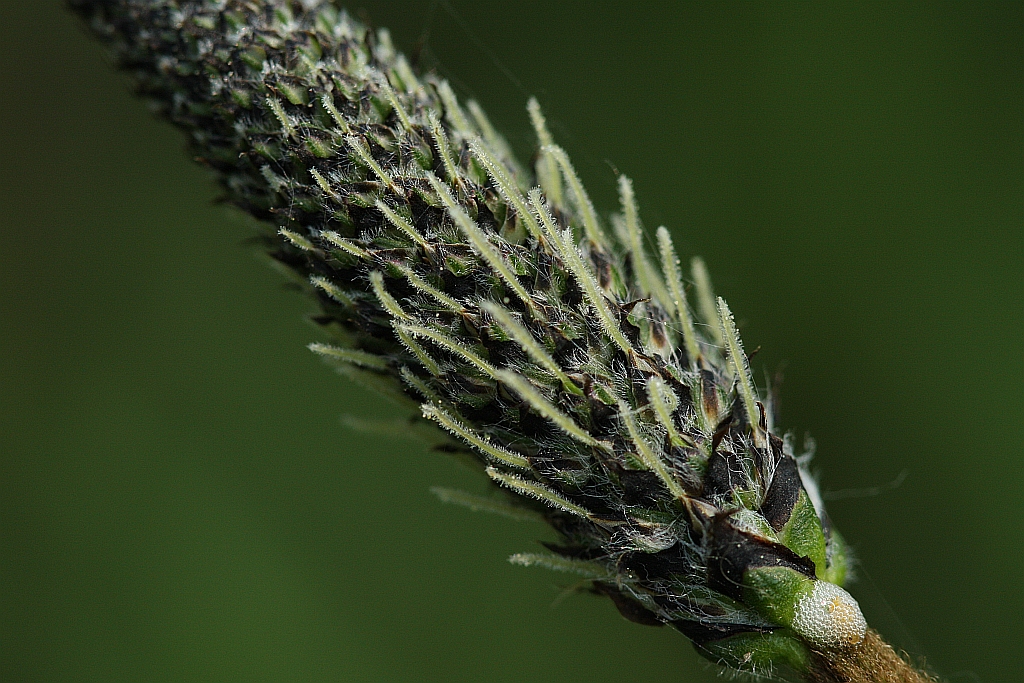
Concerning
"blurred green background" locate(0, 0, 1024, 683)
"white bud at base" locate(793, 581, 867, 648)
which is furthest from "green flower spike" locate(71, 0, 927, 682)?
"blurred green background" locate(0, 0, 1024, 683)

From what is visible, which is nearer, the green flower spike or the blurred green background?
the green flower spike

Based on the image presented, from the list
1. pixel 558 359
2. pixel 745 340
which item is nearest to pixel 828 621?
pixel 558 359

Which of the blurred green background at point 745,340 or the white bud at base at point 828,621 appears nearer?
the white bud at base at point 828,621

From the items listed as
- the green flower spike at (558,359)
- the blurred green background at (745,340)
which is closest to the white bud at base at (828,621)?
the green flower spike at (558,359)

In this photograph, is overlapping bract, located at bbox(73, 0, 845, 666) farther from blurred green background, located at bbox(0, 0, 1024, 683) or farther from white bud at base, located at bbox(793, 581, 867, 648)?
blurred green background, located at bbox(0, 0, 1024, 683)

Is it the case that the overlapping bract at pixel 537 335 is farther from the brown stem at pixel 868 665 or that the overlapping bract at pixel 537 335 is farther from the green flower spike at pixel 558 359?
the brown stem at pixel 868 665

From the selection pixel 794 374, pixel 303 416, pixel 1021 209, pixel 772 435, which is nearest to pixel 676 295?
pixel 772 435
